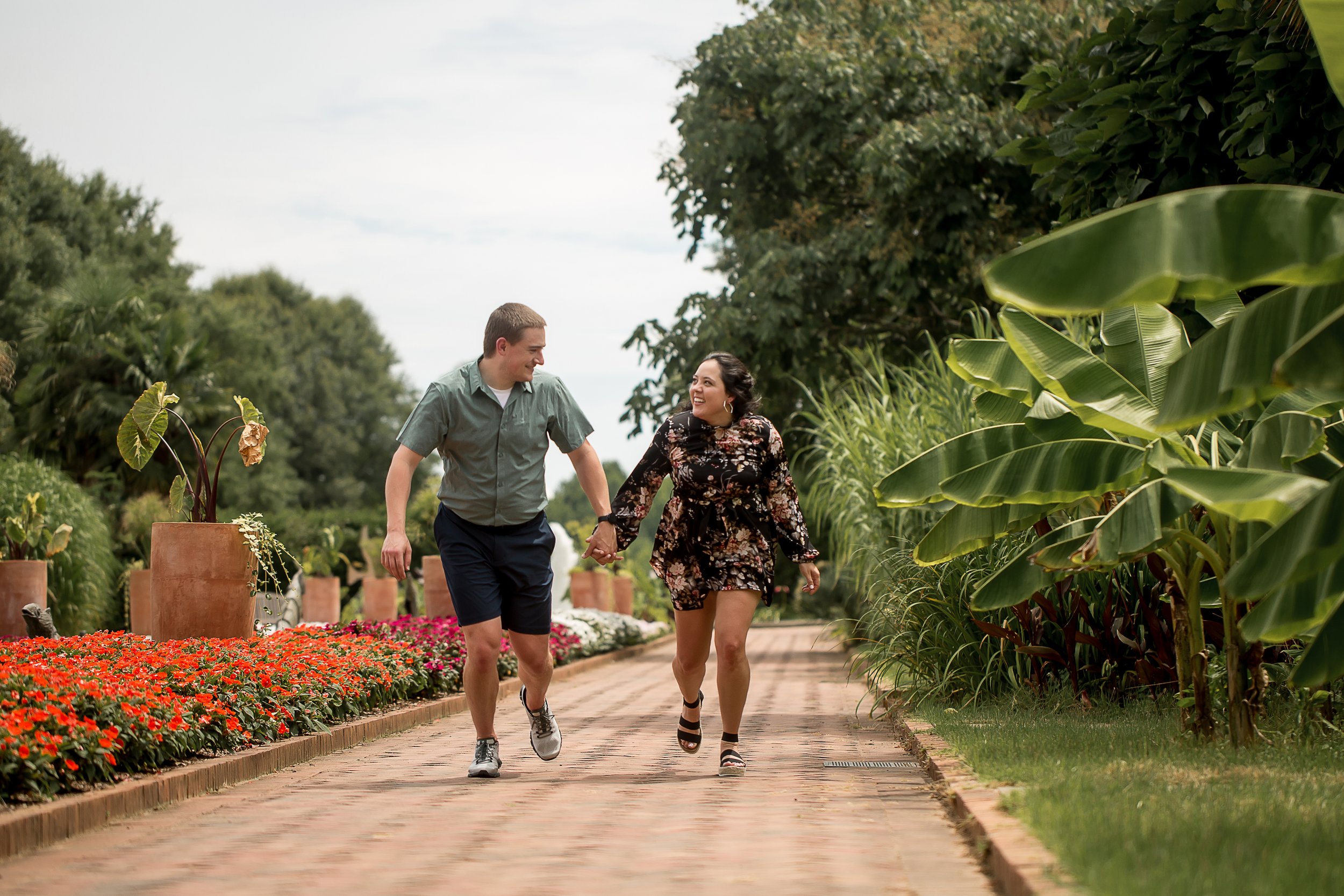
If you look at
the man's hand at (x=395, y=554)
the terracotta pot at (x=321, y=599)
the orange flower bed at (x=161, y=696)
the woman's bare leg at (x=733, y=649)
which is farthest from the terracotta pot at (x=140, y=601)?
the woman's bare leg at (x=733, y=649)

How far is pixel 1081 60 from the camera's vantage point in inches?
398

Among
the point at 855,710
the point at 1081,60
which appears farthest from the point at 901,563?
the point at 1081,60

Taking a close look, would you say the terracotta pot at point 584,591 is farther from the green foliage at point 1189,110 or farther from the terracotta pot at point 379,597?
the green foliage at point 1189,110

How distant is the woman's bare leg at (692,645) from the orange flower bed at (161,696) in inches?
88.4

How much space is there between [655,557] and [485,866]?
9.27ft

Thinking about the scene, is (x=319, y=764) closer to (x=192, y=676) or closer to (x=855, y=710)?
(x=192, y=676)

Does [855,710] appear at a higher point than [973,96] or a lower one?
lower

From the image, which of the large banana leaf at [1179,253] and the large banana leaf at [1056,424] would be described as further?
the large banana leaf at [1056,424]

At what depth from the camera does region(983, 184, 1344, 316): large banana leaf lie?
3963 millimetres

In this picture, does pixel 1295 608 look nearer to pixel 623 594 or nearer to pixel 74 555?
pixel 74 555

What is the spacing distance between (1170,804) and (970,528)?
2.75 metres

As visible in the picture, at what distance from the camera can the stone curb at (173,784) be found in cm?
461

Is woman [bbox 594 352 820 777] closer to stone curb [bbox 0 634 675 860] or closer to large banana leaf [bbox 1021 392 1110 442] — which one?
large banana leaf [bbox 1021 392 1110 442]

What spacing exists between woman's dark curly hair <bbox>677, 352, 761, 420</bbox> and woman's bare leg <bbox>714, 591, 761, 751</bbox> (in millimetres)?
985
